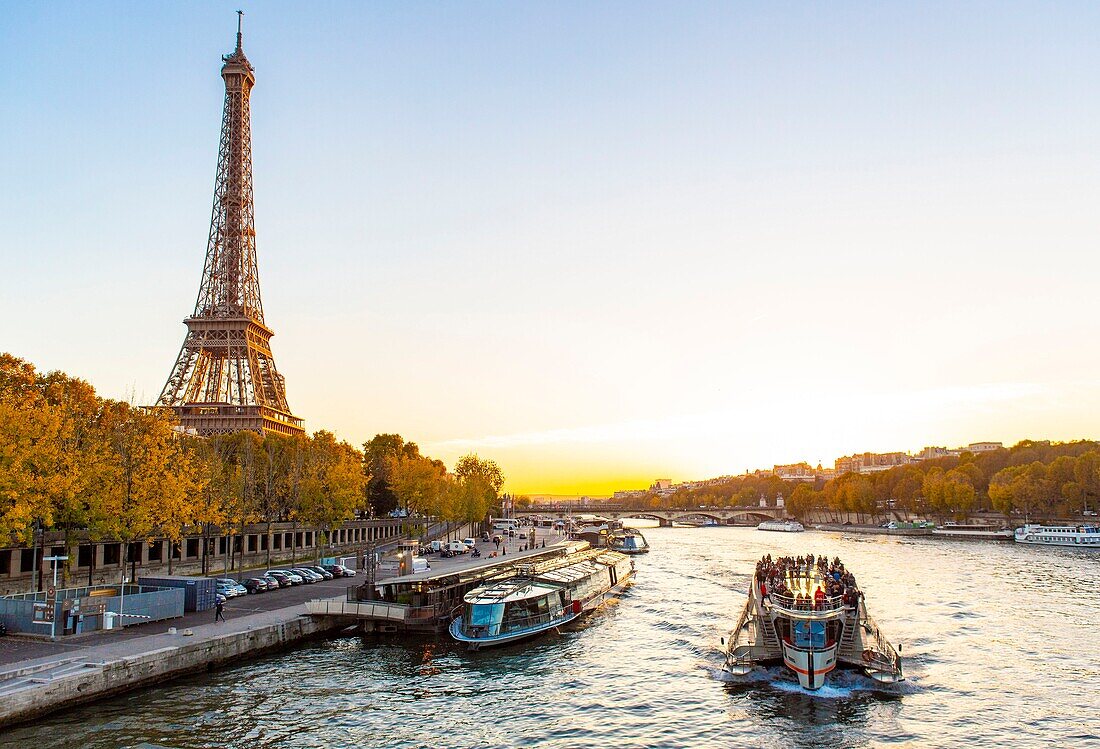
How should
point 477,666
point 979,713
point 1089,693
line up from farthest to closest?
1. point 477,666
2. point 1089,693
3. point 979,713

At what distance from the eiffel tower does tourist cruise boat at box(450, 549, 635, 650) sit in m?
68.9

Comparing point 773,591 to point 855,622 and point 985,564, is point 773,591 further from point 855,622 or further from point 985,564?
point 985,564

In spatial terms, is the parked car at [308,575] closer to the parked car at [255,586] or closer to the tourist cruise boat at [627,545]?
the parked car at [255,586]

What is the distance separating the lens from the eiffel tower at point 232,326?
113m

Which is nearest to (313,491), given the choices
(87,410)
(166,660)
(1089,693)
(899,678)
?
(87,410)

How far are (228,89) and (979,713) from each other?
440 feet

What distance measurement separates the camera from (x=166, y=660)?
101ft

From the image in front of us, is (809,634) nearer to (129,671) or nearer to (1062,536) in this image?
(129,671)

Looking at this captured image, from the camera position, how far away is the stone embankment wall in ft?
82.8

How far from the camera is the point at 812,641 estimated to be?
32.8 m

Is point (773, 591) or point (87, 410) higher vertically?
point (87, 410)

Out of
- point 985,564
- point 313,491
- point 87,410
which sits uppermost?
point 87,410

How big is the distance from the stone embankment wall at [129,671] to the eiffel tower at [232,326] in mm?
Result: 78159

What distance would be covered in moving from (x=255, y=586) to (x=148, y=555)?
12136 mm
